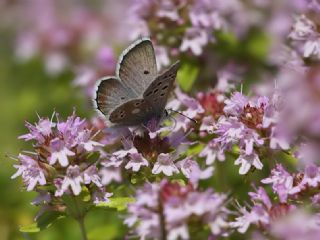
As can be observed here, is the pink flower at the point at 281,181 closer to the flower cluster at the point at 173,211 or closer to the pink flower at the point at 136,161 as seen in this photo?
the flower cluster at the point at 173,211

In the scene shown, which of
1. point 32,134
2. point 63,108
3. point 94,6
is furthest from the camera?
point 94,6

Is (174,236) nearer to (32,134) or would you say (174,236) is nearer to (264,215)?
(264,215)

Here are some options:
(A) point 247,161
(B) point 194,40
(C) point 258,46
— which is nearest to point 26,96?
(C) point 258,46

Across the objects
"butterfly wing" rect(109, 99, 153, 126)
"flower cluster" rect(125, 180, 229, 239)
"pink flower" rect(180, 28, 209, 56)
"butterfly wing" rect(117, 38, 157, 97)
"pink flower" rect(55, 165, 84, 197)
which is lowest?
"flower cluster" rect(125, 180, 229, 239)

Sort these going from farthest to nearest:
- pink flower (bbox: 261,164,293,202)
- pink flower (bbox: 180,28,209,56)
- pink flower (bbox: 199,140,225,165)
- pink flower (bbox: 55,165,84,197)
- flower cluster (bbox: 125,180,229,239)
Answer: pink flower (bbox: 180,28,209,56)
pink flower (bbox: 199,140,225,165)
pink flower (bbox: 55,165,84,197)
pink flower (bbox: 261,164,293,202)
flower cluster (bbox: 125,180,229,239)

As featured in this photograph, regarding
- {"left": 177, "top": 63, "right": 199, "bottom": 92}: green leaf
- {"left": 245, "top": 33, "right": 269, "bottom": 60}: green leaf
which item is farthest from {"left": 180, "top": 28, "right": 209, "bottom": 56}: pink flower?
{"left": 245, "top": 33, "right": 269, "bottom": 60}: green leaf

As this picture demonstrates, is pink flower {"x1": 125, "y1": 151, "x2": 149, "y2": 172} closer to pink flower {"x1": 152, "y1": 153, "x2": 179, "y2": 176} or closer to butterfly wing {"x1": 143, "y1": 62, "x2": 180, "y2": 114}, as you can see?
pink flower {"x1": 152, "y1": 153, "x2": 179, "y2": 176}

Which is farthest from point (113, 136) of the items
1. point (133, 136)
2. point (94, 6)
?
point (94, 6)
